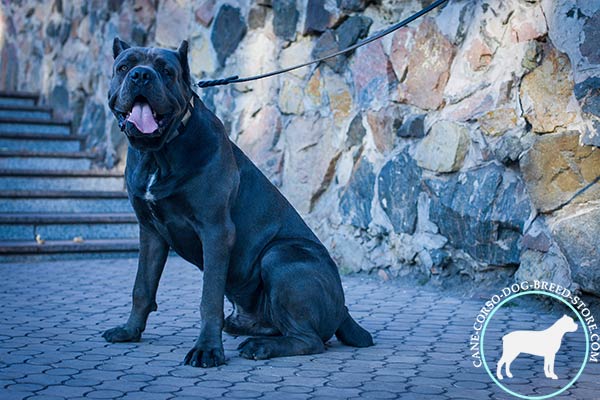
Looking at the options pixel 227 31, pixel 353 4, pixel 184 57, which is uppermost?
pixel 353 4

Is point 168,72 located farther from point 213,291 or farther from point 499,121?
point 499,121

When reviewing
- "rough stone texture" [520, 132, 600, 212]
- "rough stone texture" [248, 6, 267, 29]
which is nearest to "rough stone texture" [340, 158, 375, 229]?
"rough stone texture" [520, 132, 600, 212]

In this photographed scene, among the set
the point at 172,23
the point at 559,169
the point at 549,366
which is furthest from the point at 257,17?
the point at 549,366

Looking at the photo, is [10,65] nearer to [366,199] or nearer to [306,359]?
[366,199]

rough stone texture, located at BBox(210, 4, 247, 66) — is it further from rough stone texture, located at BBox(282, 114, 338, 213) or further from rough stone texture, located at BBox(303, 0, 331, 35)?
rough stone texture, located at BBox(282, 114, 338, 213)

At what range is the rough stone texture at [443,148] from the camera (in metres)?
5.24

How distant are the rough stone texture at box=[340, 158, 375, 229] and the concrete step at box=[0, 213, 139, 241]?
2184mm

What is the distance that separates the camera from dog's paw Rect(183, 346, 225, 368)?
3.36m

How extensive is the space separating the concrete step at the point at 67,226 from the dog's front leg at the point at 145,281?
340cm

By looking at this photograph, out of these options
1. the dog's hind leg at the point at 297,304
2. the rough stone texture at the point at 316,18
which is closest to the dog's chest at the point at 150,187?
the dog's hind leg at the point at 297,304

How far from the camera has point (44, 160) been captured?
8711mm

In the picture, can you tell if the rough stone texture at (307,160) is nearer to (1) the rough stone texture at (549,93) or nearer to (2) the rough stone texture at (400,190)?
(2) the rough stone texture at (400,190)

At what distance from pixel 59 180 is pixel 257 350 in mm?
5139

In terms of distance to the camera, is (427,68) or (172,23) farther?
(172,23)
